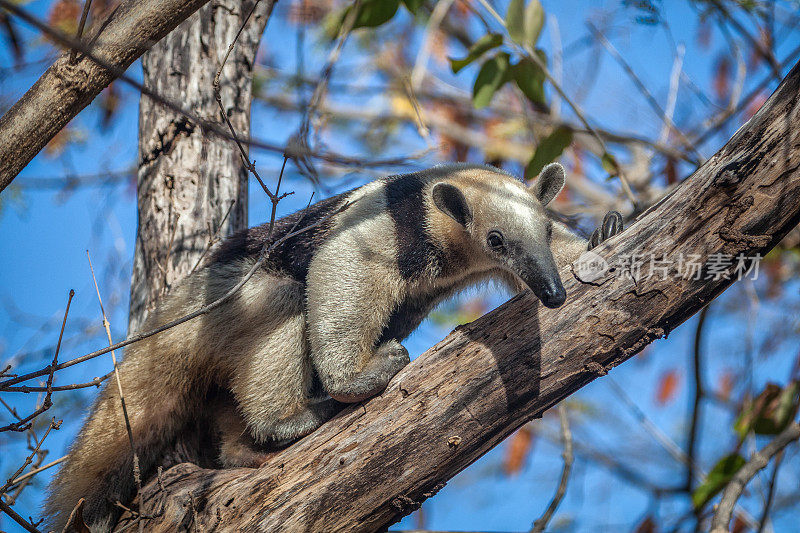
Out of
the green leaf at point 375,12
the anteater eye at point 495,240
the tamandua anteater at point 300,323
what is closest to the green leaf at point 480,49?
the green leaf at point 375,12

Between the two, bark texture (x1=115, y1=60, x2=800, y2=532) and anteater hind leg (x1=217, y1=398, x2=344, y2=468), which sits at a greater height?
anteater hind leg (x1=217, y1=398, x2=344, y2=468)

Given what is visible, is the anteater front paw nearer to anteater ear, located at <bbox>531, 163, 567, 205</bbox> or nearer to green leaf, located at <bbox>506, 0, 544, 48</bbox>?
anteater ear, located at <bbox>531, 163, 567, 205</bbox>

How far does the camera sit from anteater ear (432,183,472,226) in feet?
13.2

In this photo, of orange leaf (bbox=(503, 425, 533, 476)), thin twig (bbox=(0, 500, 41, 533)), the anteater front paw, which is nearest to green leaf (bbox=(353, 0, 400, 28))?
the anteater front paw

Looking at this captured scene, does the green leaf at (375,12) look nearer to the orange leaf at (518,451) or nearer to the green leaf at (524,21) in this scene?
the green leaf at (524,21)

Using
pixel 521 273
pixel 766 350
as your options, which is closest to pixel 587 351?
pixel 521 273

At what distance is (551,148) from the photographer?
491 centimetres

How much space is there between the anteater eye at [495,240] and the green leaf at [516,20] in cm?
167

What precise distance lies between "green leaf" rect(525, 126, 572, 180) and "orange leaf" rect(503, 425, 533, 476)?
5.95 meters

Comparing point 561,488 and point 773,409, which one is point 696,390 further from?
point 561,488

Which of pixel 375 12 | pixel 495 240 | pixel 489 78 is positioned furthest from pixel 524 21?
pixel 495 240

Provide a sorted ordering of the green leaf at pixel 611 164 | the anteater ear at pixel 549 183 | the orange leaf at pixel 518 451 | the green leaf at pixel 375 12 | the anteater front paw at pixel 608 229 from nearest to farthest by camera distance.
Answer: the anteater front paw at pixel 608 229 → the anteater ear at pixel 549 183 → the green leaf at pixel 375 12 → the green leaf at pixel 611 164 → the orange leaf at pixel 518 451

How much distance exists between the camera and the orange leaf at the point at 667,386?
1097 cm

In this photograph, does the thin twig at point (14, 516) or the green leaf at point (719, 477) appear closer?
the thin twig at point (14, 516)
